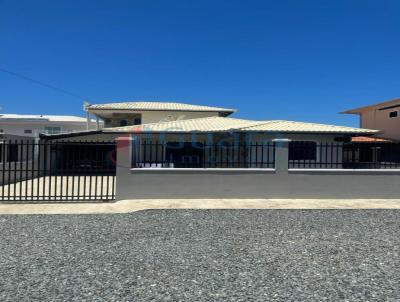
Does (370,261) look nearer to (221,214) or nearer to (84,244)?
(221,214)

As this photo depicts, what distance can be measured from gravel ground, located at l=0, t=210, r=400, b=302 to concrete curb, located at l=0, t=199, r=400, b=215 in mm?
813

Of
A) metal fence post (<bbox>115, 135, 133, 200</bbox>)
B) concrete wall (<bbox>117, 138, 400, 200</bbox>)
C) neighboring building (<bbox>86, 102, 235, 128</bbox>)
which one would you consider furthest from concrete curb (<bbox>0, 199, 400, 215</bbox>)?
neighboring building (<bbox>86, 102, 235, 128</bbox>)

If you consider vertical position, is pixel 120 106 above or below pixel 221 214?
above

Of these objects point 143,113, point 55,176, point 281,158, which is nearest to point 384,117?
point 143,113

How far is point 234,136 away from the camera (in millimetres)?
17500

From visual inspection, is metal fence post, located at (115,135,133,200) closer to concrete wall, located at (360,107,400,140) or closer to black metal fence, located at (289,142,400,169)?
black metal fence, located at (289,142,400,169)

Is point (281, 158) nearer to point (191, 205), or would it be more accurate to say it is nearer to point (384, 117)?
point (191, 205)

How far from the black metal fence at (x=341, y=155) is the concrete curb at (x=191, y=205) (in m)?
1.47

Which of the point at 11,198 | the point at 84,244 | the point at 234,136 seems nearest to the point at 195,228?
the point at 84,244

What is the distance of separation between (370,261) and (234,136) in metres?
12.7

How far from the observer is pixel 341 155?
56.1 ft

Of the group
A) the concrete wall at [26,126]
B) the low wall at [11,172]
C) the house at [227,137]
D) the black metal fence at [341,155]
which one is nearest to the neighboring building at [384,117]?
the black metal fence at [341,155]

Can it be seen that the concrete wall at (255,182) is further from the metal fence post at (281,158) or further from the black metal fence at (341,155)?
the black metal fence at (341,155)

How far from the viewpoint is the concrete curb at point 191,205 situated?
8.89 m
